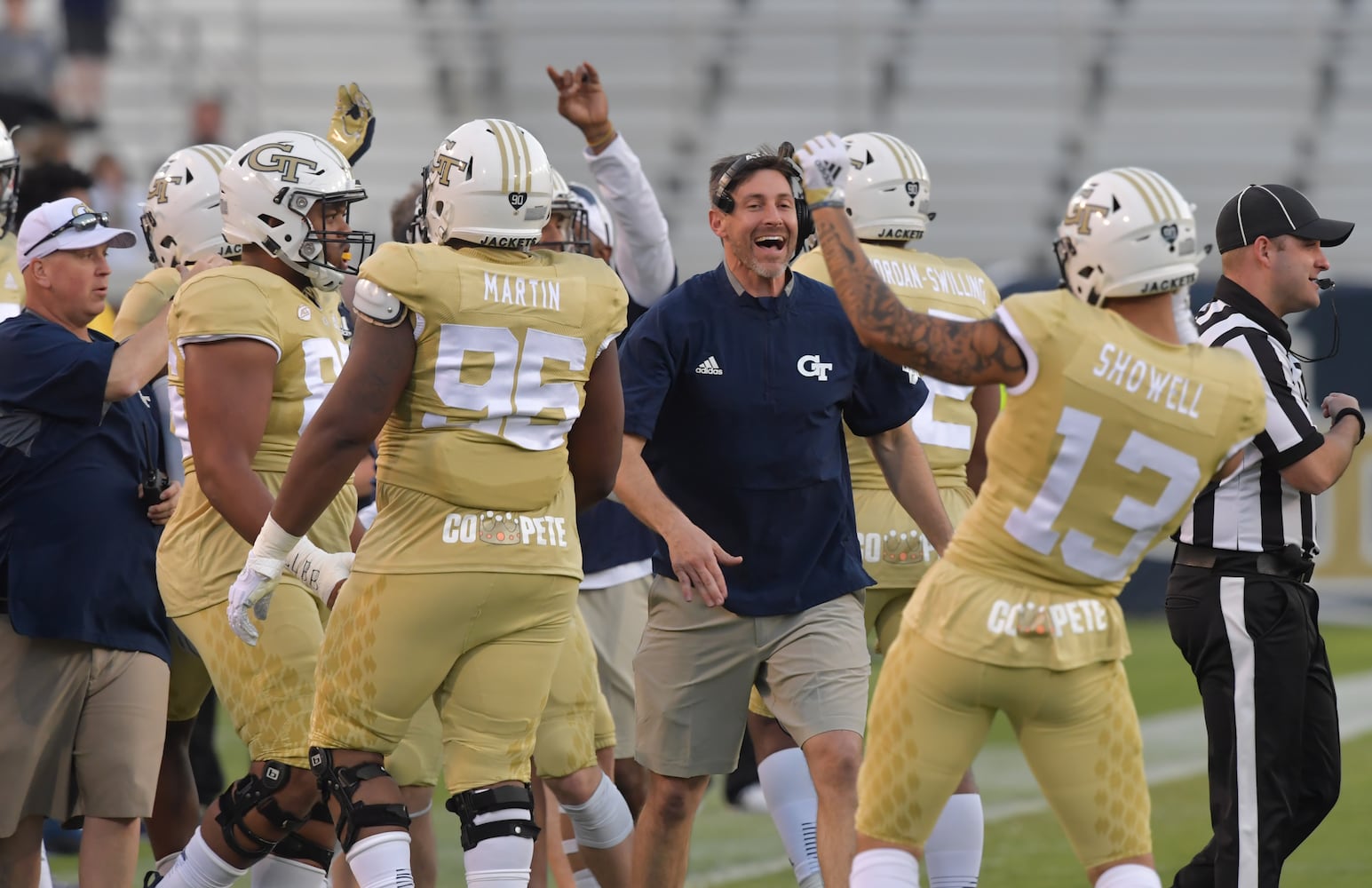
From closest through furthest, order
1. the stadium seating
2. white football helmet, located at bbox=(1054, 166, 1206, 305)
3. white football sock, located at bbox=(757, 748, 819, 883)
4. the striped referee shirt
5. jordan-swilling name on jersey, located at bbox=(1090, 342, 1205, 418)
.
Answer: jordan-swilling name on jersey, located at bbox=(1090, 342, 1205, 418)
white football helmet, located at bbox=(1054, 166, 1206, 305)
the striped referee shirt
white football sock, located at bbox=(757, 748, 819, 883)
the stadium seating

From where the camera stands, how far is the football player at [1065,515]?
389cm

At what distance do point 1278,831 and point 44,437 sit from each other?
3.54 metres

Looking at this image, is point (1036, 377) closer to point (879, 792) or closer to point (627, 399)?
point (879, 792)

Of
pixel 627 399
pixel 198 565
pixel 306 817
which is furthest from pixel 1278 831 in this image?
pixel 198 565

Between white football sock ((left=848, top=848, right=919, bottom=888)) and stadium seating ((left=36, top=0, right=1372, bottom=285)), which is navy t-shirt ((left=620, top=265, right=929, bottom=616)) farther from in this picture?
stadium seating ((left=36, top=0, right=1372, bottom=285))

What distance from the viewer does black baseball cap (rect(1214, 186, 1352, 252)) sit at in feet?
17.1

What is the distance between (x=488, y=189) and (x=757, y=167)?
97 centimetres

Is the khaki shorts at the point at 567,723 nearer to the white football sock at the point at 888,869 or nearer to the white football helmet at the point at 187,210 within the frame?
the white football sock at the point at 888,869

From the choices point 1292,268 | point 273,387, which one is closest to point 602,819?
point 273,387

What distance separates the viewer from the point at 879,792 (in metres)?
4.00

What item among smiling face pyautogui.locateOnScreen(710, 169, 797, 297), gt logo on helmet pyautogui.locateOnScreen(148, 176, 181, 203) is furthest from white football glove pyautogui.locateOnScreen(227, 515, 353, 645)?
smiling face pyautogui.locateOnScreen(710, 169, 797, 297)

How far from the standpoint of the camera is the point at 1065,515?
12.9ft

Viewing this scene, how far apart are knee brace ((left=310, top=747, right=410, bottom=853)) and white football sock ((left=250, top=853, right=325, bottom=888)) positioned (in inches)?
20.9

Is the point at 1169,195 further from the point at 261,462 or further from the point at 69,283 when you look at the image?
the point at 69,283
